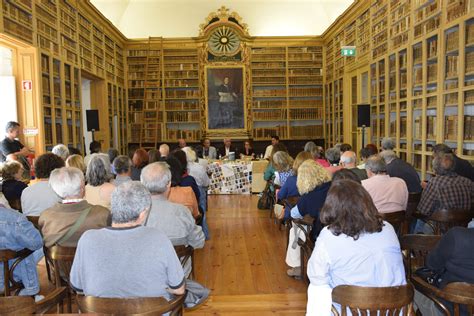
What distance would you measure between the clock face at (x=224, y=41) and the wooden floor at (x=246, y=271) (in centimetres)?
714

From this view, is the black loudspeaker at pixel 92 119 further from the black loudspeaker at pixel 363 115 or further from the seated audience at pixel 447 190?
the seated audience at pixel 447 190

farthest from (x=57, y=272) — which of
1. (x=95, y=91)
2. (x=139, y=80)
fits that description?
(x=139, y=80)

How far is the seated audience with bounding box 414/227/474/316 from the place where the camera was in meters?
2.14

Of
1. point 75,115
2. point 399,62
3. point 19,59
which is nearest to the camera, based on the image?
point 19,59

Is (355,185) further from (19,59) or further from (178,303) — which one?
(19,59)

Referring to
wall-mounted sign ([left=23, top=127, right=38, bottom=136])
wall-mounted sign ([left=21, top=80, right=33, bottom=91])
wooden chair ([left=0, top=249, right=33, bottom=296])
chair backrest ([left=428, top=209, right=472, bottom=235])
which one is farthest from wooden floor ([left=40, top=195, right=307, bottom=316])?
wall-mounted sign ([left=21, top=80, right=33, bottom=91])

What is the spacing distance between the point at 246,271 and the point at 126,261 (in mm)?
2623

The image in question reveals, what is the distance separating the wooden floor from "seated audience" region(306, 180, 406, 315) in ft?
4.53

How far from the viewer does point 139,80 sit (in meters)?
13.2

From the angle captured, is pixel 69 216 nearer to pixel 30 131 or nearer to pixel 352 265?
pixel 352 265

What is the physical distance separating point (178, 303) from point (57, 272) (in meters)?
1.23

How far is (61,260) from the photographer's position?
2.78 metres

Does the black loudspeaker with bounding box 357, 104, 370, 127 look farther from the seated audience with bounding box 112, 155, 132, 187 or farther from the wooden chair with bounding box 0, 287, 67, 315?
the wooden chair with bounding box 0, 287, 67, 315

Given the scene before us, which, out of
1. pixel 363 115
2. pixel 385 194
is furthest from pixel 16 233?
pixel 363 115
